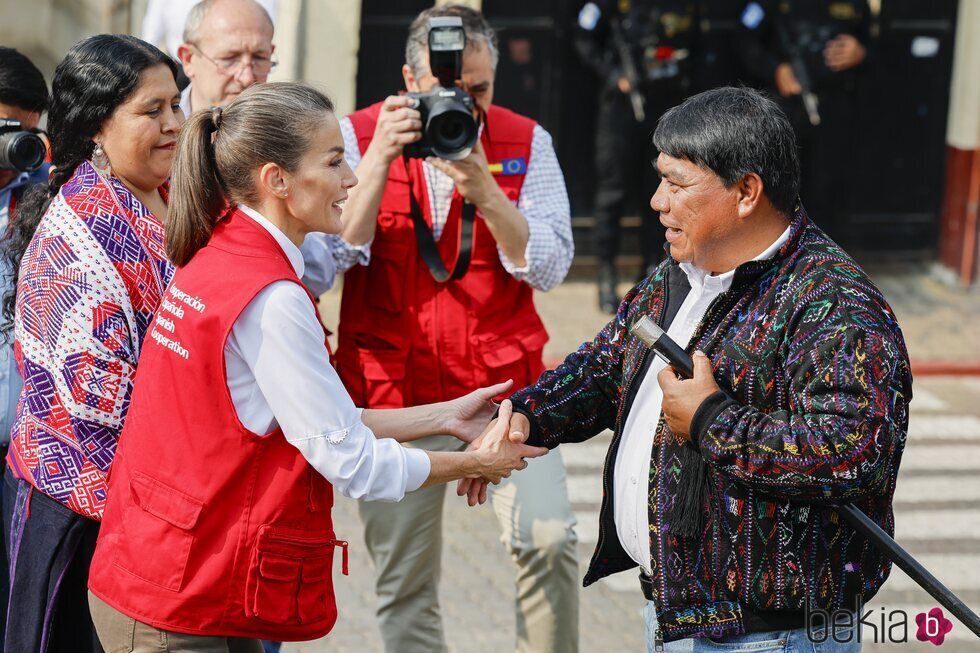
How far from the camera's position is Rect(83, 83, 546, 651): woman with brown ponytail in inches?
118

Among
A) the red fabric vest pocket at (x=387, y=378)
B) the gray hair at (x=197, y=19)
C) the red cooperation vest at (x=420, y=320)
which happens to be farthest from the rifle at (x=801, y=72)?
the red fabric vest pocket at (x=387, y=378)

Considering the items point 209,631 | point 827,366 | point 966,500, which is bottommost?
point 966,500

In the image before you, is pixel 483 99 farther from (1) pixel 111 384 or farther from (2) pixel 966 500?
(2) pixel 966 500

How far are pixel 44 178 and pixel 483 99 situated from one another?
4.78ft

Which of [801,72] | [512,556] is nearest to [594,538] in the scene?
[512,556]

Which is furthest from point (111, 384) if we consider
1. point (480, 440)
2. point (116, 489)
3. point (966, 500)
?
point (966, 500)

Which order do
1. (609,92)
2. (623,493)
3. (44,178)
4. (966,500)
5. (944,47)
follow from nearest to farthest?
(623,493), (44,178), (966,500), (609,92), (944,47)

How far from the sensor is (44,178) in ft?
14.4

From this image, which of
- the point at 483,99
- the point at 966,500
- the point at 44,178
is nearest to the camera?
the point at 44,178

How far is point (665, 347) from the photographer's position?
3.08 m

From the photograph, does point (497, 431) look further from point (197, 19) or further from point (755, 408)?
point (197, 19)

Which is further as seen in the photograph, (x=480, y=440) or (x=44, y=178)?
(x=44, y=178)

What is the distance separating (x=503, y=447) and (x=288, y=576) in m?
0.76

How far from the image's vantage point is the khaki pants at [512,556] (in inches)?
175
